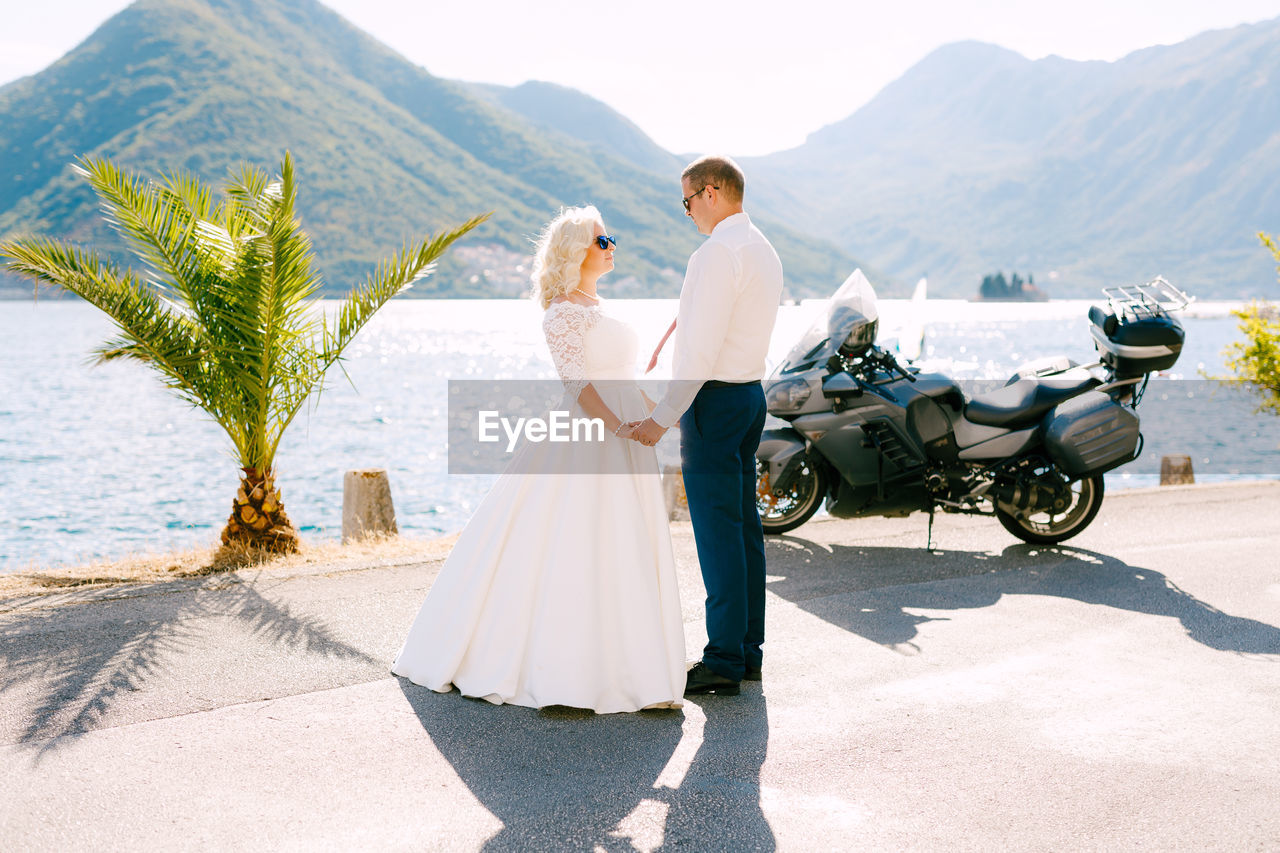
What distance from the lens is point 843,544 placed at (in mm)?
7488

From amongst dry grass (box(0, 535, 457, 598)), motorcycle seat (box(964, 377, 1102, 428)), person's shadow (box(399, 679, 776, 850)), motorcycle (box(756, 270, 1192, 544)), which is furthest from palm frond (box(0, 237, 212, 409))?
motorcycle seat (box(964, 377, 1102, 428))

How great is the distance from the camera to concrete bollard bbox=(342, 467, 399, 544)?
834cm

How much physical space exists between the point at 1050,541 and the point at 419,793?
551 centimetres

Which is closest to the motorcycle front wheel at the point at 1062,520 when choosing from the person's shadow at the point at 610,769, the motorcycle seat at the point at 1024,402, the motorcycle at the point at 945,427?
the motorcycle at the point at 945,427

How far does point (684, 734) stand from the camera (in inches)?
153

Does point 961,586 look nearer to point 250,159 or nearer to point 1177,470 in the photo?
point 1177,470

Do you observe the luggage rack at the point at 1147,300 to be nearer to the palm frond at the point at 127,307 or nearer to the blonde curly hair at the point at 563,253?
the blonde curly hair at the point at 563,253

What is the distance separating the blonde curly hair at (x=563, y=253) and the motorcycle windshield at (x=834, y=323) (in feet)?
9.88

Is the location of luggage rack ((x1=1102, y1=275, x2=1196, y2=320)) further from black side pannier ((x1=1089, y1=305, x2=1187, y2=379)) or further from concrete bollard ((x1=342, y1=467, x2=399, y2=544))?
concrete bollard ((x1=342, y1=467, x2=399, y2=544))

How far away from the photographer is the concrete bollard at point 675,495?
901 centimetres

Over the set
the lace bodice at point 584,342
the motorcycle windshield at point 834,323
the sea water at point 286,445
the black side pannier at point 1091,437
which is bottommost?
the sea water at point 286,445

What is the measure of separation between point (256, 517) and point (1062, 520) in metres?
5.93

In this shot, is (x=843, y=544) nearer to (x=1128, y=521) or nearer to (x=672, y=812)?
(x=1128, y=521)

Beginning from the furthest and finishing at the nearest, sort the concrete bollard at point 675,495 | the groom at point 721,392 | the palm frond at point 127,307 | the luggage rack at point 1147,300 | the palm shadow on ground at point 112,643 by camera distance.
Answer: the concrete bollard at point 675,495 < the luggage rack at point 1147,300 < the palm frond at point 127,307 < the groom at point 721,392 < the palm shadow on ground at point 112,643
